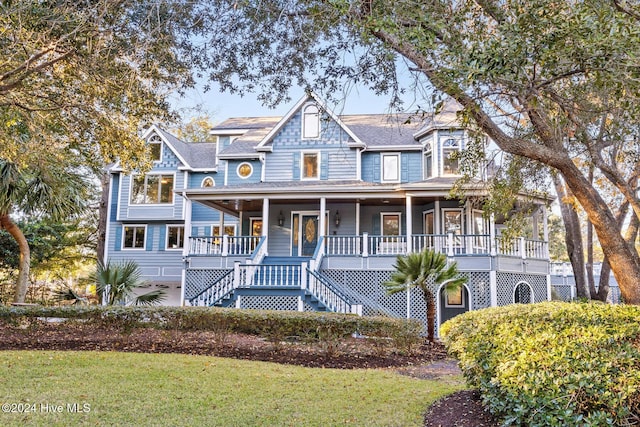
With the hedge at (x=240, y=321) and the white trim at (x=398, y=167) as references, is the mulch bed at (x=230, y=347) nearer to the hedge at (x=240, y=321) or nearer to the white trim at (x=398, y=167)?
the hedge at (x=240, y=321)

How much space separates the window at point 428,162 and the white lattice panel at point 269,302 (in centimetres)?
805

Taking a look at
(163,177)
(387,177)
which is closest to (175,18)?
(387,177)

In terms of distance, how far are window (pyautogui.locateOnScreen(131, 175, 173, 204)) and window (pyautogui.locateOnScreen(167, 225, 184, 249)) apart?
141 cm

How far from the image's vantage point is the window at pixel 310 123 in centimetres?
1981

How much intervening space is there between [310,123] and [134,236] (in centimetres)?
1077

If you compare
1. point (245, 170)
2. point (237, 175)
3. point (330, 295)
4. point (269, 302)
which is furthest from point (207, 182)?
point (330, 295)

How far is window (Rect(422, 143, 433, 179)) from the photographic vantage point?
19125 millimetres

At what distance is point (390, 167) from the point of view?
2002 centimetres

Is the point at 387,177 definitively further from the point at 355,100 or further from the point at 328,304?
A: the point at 355,100

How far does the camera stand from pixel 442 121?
62.6 ft

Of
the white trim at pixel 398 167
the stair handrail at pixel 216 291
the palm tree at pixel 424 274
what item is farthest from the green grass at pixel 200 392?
the white trim at pixel 398 167

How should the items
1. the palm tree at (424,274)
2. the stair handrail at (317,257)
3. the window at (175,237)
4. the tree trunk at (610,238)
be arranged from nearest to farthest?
1. the tree trunk at (610,238)
2. the palm tree at (424,274)
3. the stair handrail at (317,257)
4. the window at (175,237)

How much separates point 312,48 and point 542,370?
666 centimetres

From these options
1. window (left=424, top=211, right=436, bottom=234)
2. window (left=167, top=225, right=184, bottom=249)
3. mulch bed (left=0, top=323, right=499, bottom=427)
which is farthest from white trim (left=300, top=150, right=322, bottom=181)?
mulch bed (left=0, top=323, right=499, bottom=427)
